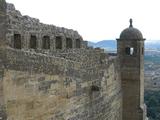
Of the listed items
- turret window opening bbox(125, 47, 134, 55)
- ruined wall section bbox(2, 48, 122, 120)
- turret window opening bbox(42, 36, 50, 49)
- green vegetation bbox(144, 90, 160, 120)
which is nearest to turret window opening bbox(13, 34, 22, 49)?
ruined wall section bbox(2, 48, 122, 120)

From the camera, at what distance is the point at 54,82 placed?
10836 mm

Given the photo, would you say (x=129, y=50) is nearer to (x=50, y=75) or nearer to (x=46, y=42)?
(x=46, y=42)

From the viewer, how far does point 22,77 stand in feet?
30.7

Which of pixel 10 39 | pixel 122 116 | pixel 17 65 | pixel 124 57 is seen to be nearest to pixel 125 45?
pixel 124 57

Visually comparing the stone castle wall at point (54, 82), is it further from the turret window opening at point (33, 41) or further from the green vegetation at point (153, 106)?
the green vegetation at point (153, 106)

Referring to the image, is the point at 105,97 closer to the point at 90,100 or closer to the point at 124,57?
the point at 90,100

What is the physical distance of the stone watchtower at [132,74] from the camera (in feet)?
61.0

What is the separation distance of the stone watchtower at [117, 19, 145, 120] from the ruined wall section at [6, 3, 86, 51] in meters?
4.10

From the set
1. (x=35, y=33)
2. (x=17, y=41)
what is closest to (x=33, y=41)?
(x=35, y=33)

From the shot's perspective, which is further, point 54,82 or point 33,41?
point 33,41

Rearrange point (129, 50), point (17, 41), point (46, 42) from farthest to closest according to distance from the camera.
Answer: point (129, 50) < point (46, 42) < point (17, 41)

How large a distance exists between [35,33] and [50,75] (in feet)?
7.80

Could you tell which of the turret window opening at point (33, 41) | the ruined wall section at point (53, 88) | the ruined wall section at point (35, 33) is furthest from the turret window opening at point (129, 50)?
the turret window opening at point (33, 41)

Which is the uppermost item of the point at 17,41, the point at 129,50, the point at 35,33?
the point at 35,33
